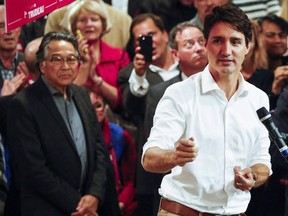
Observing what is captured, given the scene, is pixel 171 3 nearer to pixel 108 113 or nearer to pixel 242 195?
pixel 108 113

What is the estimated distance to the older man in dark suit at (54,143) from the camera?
5410 millimetres

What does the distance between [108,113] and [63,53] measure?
1222 mm

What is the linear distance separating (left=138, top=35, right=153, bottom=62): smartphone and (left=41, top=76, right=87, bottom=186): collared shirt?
31.4 inches

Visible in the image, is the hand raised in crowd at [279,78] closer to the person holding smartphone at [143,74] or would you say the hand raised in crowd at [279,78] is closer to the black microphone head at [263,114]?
the person holding smartphone at [143,74]

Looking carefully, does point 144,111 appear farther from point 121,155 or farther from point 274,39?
point 274,39

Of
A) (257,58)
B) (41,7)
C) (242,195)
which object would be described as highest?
(41,7)

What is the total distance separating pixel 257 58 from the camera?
6453 mm

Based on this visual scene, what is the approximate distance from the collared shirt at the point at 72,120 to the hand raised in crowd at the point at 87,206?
0.15 meters

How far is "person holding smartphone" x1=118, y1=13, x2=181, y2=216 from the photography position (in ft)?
19.6

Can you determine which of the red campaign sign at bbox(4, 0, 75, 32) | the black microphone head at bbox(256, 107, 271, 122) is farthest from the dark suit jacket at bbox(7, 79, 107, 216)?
the black microphone head at bbox(256, 107, 271, 122)

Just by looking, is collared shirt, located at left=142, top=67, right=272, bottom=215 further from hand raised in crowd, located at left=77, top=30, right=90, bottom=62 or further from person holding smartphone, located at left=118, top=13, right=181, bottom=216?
hand raised in crowd, located at left=77, top=30, right=90, bottom=62

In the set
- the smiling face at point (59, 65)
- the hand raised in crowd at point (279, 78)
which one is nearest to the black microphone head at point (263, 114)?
the smiling face at point (59, 65)

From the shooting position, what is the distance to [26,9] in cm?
382

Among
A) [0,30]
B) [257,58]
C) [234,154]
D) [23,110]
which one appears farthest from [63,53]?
[234,154]
